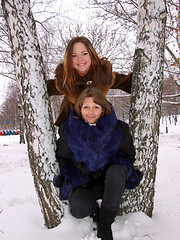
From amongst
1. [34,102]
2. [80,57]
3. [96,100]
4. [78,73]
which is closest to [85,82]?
[78,73]

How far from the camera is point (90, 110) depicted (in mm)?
1676

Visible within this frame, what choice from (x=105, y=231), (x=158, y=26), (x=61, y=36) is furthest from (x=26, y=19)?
(x=61, y=36)

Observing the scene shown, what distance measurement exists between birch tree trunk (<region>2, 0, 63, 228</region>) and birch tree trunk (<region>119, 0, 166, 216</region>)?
36.5 inches

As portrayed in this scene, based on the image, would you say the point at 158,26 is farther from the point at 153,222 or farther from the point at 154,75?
the point at 153,222

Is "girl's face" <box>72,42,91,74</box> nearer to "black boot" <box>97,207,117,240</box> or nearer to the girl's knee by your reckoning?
the girl's knee

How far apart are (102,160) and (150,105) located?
2.80 feet

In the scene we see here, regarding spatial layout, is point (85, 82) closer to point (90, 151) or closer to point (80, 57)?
point (80, 57)

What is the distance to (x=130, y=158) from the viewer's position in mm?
1765

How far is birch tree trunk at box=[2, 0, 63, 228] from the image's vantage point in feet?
5.42

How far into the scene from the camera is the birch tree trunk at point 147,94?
72.0 inches

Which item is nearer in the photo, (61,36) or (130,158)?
(130,158)

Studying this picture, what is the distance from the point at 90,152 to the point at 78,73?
103 cm

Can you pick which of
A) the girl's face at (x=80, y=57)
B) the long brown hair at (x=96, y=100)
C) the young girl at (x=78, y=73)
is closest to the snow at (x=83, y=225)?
the long brown hair at (x=96, y=100)

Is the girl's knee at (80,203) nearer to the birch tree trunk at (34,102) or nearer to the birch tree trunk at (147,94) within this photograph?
the birch tree trunk at (34,102)
